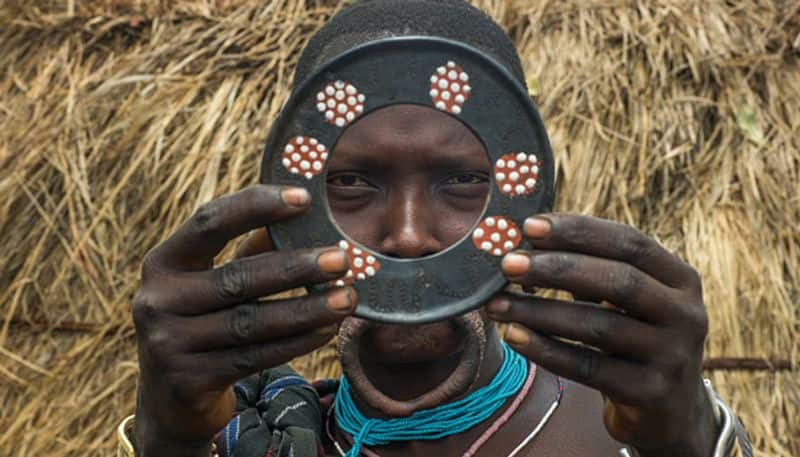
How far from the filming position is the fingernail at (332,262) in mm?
1645

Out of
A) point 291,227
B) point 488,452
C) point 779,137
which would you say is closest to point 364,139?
point 291,227

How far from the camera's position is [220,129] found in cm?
405

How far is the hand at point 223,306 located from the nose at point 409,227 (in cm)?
26

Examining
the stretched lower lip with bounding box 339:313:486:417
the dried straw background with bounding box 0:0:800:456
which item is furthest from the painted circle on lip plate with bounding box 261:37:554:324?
the dried straw background with bounding box 0:0:800:456

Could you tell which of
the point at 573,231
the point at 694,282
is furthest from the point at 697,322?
the point at 573,231

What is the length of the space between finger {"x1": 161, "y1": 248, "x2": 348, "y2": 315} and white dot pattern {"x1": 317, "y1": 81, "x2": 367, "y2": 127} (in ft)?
0.85

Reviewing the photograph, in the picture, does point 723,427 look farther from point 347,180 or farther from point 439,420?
point 347,180

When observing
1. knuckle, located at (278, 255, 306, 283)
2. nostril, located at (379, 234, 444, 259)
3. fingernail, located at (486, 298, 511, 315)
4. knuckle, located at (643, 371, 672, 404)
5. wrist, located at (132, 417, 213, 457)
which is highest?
knuckle, located at (278, 255, 306, 283)

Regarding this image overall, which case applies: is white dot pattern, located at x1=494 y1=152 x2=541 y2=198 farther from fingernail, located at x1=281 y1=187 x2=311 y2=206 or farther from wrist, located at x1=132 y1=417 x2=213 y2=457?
wrist, located at x1=132 y1=417 x2=213 y2=457

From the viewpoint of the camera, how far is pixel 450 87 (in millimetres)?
1813

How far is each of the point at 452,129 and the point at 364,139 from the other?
0.54 ft

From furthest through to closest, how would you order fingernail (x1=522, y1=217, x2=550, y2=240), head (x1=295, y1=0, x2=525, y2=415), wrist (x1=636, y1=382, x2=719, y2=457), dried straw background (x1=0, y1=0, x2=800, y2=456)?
dried straw background (x1=0, y1=0, x2=800, y2=456)
head (x1=295, y1=0, x2=525, y2=415)
wrist (x1=636, y1=382, x2=719, y2=457)
fingernail (x1=522, y1=217, x2=550, y2=240)

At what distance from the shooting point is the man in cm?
167

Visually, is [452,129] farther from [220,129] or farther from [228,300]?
[220,129]
